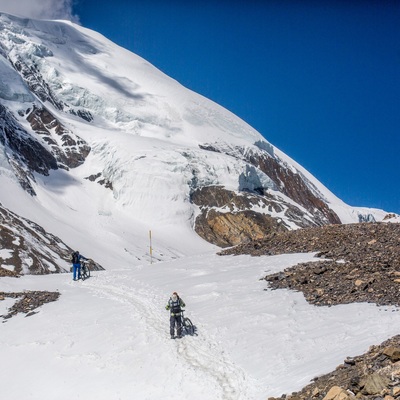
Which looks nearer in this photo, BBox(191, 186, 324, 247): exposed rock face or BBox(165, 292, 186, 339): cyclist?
BBox(165, 292, 186, 339): cyclist

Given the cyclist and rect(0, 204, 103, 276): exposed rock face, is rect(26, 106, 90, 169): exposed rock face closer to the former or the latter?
rect(0, 204, 103, 276): exposed rock face

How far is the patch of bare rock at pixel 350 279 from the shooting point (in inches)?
355

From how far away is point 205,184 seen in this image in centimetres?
9844

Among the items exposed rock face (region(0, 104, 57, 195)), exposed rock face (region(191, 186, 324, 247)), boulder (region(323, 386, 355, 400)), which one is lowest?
boulder (region(323, 386, 355, 400))

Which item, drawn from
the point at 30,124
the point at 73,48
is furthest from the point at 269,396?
the point at 73,48

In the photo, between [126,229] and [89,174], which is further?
→ [89,174]

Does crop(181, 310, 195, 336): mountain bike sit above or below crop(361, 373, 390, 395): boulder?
above

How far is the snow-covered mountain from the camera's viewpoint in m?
78.8

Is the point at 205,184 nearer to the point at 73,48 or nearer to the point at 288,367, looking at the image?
the point at 288,367

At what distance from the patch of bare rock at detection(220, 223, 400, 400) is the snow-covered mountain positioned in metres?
38.6

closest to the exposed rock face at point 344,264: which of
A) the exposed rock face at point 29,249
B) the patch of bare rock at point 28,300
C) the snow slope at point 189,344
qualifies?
the snow slope at point 189,344

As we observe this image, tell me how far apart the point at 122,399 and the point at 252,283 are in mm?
11040

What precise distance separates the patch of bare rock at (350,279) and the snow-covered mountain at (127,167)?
126 feet

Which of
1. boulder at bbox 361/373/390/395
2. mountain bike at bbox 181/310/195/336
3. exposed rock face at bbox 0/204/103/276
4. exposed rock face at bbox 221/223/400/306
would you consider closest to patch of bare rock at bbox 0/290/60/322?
mountain bike at bbox 181/310/195/336
